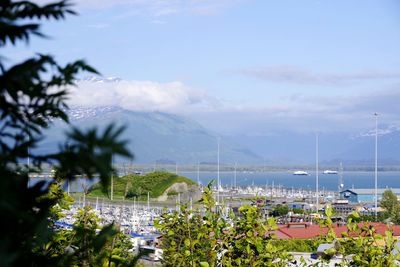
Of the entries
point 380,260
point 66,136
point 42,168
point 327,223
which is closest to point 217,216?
point 327,223

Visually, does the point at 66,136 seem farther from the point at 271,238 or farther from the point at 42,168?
the point at 271,238

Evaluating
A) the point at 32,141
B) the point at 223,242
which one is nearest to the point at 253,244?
the point at 223,242

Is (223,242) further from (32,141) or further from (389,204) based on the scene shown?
(389,204)

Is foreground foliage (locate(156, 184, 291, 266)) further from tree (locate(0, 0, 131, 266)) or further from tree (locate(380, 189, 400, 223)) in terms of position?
tree (locate(380, 189, 400, 223))

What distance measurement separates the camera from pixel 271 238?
4859 mm

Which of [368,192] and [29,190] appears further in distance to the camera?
[368,192]

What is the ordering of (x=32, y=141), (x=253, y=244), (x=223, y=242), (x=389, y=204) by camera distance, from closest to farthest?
(x=32, y=141) → (x=253, y=244) → (x=223, y=242) → (x=389, y=204)

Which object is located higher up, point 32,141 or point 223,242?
point 32,141

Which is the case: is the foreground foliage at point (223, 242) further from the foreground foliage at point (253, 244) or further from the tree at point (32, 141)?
the tree at point (32, 141)

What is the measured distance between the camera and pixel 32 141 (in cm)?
168

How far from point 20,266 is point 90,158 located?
0.46 m

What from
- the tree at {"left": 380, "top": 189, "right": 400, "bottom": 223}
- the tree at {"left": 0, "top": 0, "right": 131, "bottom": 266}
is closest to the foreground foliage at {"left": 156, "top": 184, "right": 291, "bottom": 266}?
the tree at {"left": 0, "top": 0, "right": 131, "bottom": 266}

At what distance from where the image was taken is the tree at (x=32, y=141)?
1416 millimetres

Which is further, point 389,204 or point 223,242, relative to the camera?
point 389,204
